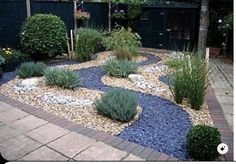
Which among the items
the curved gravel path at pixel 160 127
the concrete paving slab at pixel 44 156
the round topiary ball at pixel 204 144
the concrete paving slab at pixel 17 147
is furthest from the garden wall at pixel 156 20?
the round topiary ball at pixel 204 144

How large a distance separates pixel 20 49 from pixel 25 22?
0.66m

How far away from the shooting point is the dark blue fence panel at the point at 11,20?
5.93 m

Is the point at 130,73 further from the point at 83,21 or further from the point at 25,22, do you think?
the point at 83,21

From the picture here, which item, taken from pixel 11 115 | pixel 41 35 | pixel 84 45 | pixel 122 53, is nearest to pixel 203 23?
pixel 122 53

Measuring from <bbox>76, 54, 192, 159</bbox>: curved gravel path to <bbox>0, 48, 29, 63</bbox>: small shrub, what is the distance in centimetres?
298

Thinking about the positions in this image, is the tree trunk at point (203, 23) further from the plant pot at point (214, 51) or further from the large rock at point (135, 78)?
the large rock at point (135, 78)

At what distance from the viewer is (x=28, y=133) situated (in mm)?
2688

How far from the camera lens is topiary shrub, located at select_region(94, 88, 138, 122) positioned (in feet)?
9.87

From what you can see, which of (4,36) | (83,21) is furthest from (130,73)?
(83,21)

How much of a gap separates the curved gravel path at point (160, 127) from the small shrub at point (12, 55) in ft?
9.78

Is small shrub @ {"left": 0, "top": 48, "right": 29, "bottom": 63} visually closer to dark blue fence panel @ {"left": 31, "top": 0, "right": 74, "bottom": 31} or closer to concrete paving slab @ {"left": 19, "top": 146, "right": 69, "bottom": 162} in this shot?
dark blue fence panel @ {"left": 31, "top": 0, "right": 74, "bottom": 31}

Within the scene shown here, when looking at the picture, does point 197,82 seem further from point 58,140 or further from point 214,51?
point 214,51

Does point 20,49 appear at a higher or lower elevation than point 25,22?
lower

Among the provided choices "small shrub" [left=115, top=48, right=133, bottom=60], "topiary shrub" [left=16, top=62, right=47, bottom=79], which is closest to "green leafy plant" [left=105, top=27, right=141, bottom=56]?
"small shrub" [left=115, top=48, right=133, bottom=60]
